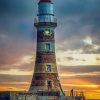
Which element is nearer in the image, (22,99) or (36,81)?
(22,99)

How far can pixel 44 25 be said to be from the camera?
93.9 m

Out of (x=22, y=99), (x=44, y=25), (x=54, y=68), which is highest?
(x=44, y=25)

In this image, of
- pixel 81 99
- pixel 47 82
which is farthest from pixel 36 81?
pixel 81 99

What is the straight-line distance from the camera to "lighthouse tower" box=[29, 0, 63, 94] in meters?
93.0

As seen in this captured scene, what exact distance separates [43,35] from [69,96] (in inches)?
402

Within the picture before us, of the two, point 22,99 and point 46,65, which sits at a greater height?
point 46,65

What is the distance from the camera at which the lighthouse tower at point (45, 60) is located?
93.0m

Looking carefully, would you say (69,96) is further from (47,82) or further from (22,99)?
(22,99)

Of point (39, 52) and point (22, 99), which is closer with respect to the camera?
point (22, 99)

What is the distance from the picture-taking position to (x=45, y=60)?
305ft

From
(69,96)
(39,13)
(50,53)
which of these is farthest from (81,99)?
(39,13)

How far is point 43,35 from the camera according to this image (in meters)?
93.4

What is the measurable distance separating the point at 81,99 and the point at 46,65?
24.4 feet

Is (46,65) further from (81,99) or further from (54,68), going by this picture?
(81,99)
